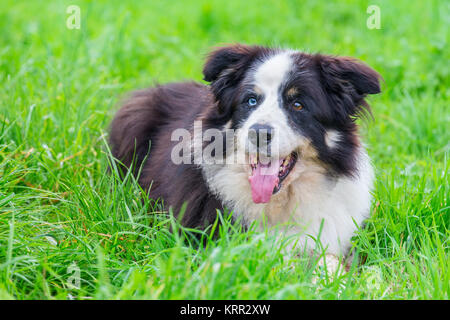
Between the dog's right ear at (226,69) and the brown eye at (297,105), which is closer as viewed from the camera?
the brown eye at (297,105)

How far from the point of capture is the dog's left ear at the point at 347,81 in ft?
10.7

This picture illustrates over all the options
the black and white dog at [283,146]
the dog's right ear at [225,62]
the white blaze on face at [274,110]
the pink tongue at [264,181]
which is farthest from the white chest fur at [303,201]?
the dog's right ear at [225,62]

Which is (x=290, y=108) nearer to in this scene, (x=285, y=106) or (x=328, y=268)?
(x=285, y=106)

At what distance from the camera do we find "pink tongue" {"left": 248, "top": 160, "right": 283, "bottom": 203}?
321 cm

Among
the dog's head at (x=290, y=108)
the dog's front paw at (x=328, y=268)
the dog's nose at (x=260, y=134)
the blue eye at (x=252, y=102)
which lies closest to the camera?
the dog's front paw at (x=328, y=268)

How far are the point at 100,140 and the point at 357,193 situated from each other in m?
2.18

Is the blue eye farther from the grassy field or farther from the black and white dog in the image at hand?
the grassy field

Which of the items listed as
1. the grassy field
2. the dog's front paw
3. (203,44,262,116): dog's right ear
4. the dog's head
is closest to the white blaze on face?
the dog's head

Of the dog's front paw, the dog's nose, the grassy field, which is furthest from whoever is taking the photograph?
the dog's nose

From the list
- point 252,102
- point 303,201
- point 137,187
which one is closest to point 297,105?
point 252,102

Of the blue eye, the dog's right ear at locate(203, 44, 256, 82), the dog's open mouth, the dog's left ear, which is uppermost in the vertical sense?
the dog's right ear at locate(203, 44, 256, 82)

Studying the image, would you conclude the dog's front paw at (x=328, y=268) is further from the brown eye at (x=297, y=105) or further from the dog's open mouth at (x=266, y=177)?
the brown eye at (x=297, y=105)
